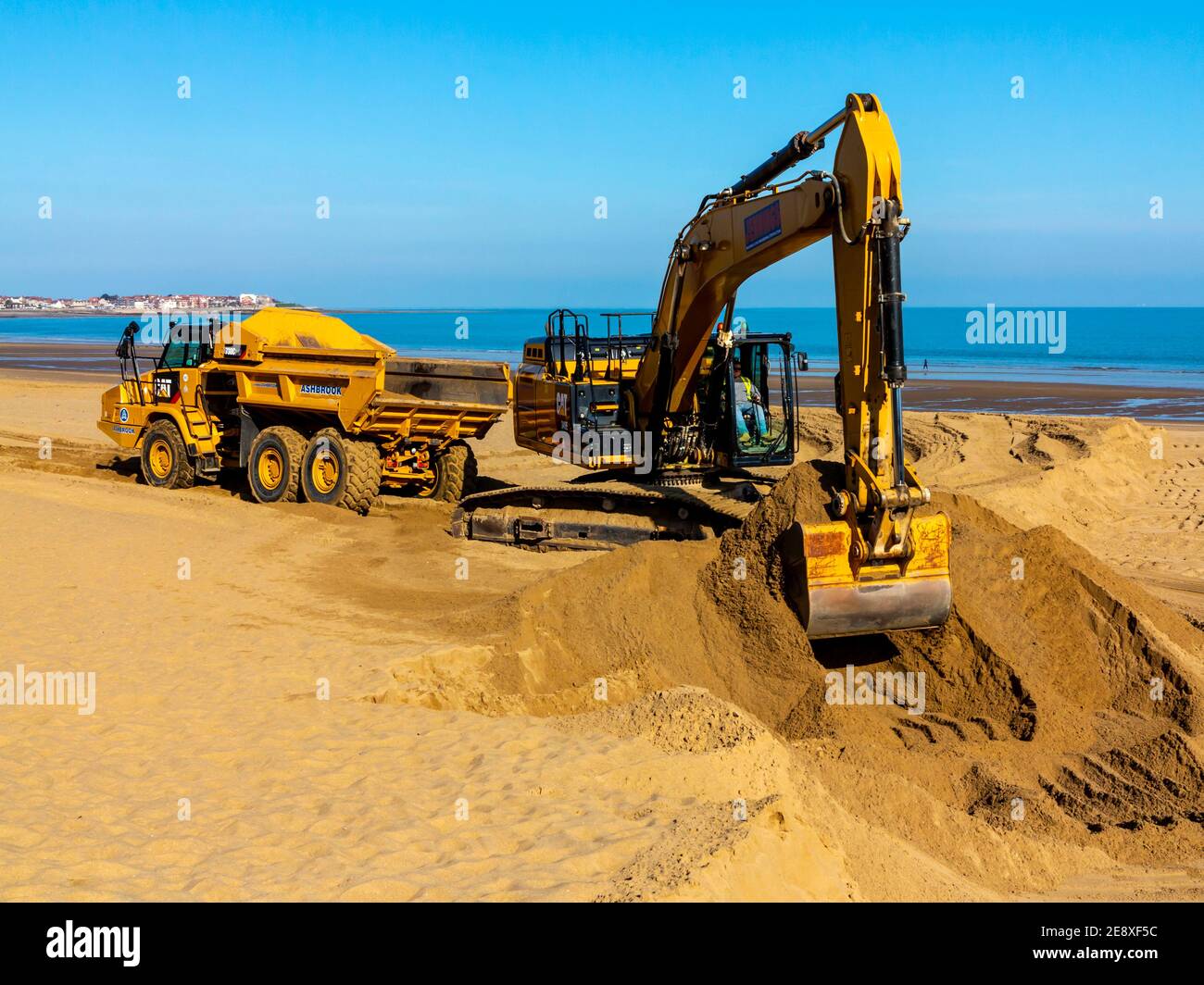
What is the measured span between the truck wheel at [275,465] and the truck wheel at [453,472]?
1858 millimetres

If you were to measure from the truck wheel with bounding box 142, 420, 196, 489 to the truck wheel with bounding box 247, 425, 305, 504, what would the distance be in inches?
59.0

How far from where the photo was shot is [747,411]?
13086 millimetres

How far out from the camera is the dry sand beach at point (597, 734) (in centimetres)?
514

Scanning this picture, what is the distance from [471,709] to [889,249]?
162 inches

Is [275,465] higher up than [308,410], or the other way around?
[308,410]

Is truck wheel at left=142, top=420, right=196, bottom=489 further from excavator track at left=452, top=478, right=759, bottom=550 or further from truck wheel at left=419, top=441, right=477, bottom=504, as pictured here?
excavator track at left=452, top=478, right=759, bottom=550

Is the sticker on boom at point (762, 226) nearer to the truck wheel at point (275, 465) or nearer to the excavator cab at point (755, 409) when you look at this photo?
the excavator cab at point (755, 409)

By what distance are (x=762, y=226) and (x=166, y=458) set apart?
1104 cm

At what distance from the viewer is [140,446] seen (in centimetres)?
1758

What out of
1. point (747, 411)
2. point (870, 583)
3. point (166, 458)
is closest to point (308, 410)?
point (166, 458)

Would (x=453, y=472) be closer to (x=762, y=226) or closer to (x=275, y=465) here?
(x=275, y=465)

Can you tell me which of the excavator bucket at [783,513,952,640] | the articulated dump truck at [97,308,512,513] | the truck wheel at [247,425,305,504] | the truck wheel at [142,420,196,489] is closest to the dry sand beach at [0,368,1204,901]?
the excavator bucket at [783,513,952,640]

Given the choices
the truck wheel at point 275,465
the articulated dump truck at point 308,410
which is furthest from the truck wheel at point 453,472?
the truck wheel at point 275,465

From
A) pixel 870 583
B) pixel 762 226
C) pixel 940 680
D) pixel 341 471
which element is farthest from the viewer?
pixel 341 471
